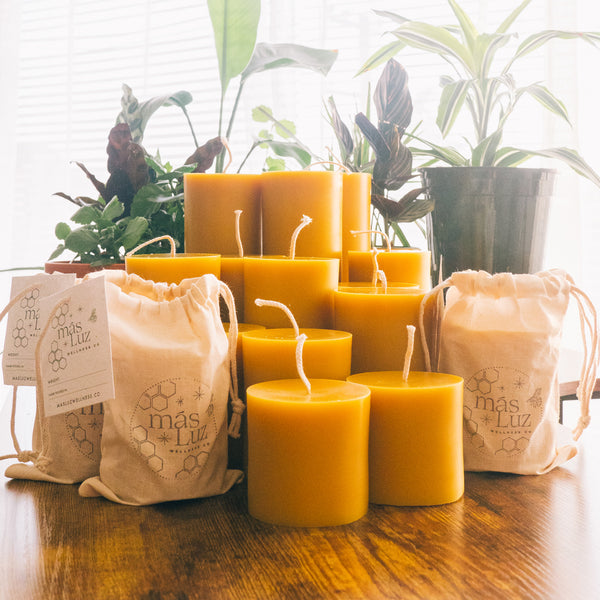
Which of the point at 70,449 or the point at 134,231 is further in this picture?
the point at 134,231

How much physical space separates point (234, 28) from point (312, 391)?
928 millimetres

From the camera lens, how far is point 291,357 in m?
0.62

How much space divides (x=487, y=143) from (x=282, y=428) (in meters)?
0.77

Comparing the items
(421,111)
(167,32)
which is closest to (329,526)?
(421,111)

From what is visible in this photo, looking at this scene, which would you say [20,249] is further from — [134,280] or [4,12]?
[134,280]

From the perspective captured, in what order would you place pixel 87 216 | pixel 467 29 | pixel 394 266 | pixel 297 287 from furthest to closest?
pixel 467 29, pixel 87 216, pixel 394 266, pixel 297 287

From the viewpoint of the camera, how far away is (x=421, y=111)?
7.76 ft

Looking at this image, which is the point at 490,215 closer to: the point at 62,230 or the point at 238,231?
the point at 238,231

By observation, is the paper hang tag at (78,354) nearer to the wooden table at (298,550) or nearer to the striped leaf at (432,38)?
the wooden table at (298,550)

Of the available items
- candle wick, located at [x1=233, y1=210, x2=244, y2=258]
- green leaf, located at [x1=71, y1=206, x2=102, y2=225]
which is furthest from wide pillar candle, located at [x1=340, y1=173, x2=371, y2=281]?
green leaf, located at [x1=71, y1=206, x2=102, y2=225]

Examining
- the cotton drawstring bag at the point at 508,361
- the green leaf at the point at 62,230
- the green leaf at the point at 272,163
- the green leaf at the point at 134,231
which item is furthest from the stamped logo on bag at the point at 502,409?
the green leaf at the point at 272,163

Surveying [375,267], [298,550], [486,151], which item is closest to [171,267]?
[375,267]

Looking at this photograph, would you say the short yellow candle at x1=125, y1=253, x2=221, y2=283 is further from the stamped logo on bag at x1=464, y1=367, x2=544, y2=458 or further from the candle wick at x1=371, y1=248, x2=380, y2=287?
the stamped logo on bag at x1=464, y1=367, x2=544, y2=458

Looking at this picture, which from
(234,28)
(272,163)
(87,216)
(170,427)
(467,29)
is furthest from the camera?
(272,163)
